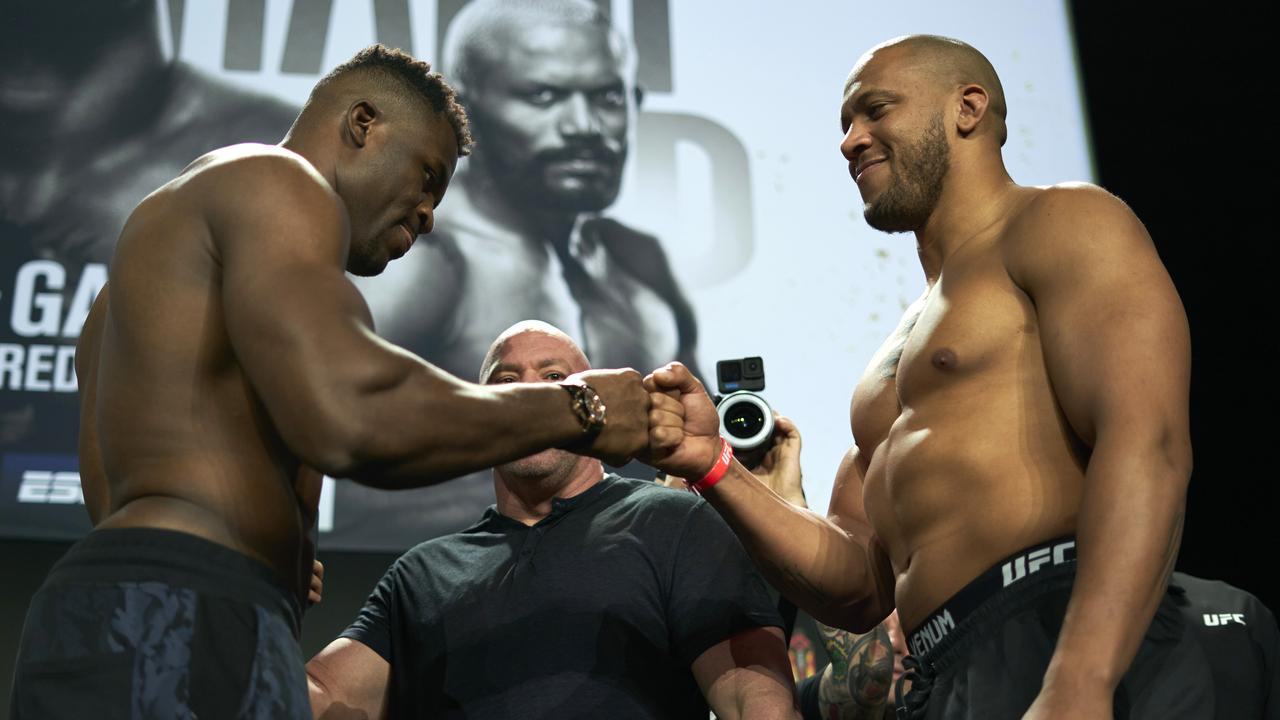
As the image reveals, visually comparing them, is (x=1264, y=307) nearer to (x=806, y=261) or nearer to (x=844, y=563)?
(x=806, y=261)

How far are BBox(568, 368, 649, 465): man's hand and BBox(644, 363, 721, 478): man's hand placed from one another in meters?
0.11

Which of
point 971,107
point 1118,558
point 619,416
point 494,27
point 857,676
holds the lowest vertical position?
point 857,676

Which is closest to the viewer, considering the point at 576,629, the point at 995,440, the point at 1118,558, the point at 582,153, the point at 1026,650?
the point at 1118,558

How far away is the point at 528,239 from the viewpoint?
3094 mm

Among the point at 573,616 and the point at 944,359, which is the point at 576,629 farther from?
the point at 944,359

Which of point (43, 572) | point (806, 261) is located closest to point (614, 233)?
point (806, 261)

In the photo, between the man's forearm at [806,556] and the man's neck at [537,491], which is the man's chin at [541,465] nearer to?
the man's neck at [537,491]

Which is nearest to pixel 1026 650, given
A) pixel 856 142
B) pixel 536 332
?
pixel 856 142

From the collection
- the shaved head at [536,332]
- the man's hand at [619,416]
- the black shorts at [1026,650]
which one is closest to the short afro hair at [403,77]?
the man's hand at [619,416]

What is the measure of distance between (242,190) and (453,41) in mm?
2154

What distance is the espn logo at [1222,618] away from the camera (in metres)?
1.64

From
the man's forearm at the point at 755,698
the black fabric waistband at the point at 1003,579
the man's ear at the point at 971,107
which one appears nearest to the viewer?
the black fabric waistband at the point at 1003,579

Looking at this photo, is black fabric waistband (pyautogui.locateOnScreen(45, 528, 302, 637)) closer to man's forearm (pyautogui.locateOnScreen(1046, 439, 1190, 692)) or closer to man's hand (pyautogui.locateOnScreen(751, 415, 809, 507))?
man's forearm (pyautogui.locateOnScreen(1046, 439, 1190, 692))

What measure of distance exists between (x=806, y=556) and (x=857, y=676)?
0.77 meters
